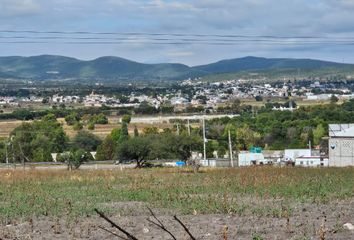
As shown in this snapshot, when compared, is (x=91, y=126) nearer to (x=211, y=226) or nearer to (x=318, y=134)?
(x=318, y=134)

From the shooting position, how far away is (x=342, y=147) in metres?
50.4

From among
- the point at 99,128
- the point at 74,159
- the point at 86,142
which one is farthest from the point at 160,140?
the point at 99,128

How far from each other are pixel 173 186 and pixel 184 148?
101 ft

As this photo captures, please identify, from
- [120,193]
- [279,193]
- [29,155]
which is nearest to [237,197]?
[279,193]

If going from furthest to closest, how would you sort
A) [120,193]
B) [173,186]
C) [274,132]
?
[274,132], [173,186], [120,193]

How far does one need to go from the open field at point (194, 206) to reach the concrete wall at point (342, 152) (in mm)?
23009

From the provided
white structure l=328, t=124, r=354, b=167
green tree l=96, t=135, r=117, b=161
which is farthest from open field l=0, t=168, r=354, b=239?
green tree l=96, t=135, r=117, b=161

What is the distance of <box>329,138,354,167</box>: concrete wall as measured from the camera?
4988 centimetres

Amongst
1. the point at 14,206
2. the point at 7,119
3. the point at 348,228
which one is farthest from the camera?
the point at 7,119

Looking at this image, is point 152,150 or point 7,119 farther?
point 7,119

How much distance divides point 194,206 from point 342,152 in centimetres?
3508

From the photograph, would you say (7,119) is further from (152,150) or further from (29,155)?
(152,150)

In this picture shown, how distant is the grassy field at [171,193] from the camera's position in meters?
17.5

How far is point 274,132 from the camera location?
3174 inches
